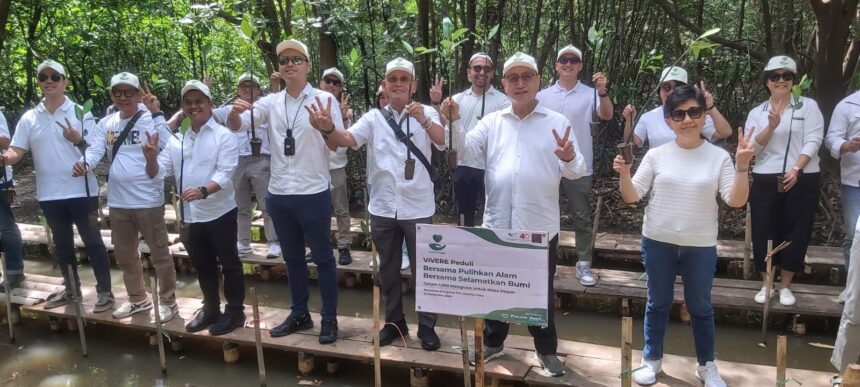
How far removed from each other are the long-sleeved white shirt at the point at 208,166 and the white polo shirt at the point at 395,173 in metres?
0.85

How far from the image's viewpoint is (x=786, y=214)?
380cm

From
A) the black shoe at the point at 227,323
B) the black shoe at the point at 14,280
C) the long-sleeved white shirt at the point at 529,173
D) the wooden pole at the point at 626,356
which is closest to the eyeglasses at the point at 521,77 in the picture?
the long-sleeved white shirt at the point at 529,173

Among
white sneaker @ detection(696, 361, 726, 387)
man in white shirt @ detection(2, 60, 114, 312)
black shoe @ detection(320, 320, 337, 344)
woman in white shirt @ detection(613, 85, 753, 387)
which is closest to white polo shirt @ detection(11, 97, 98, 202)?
man in white shirt @ detection(2, 60, 114, 312)

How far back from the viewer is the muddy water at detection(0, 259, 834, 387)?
3586 mm

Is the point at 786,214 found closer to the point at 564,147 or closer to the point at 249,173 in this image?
the point at 564,147

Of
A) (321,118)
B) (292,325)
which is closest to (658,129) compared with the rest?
(321,118)

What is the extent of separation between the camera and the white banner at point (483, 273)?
2469mm

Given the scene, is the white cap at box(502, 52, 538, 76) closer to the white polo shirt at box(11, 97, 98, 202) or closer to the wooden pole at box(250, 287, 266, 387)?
the wooden pole at box(250, 287, 266, 387)

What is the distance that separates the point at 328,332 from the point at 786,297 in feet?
9.55

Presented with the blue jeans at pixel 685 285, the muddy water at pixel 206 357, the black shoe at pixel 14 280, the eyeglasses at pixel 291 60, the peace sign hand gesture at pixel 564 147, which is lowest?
the muddy water at pixel 206 357

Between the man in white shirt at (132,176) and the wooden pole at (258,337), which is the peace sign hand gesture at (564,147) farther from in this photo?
the man in white shirt at (132,176)

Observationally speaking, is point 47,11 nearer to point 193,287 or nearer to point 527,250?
point 193,287

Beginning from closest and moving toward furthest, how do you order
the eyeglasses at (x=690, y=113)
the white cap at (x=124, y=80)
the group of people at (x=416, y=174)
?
1. the eyeglasses at (x=690, y=113)
2. the group of people at (x=416, y=174)
3. the white cap at (x=124, y=80)

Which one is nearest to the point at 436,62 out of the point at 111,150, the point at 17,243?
the point at 111,150
